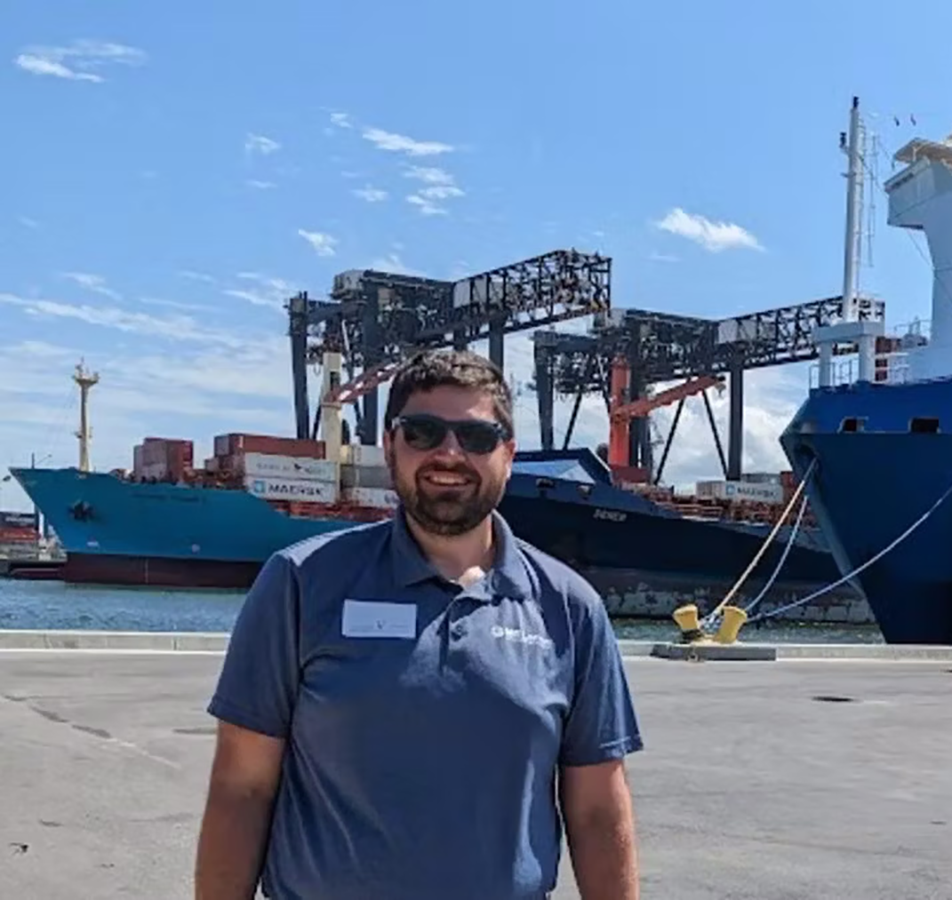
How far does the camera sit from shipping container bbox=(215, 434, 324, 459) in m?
47.6

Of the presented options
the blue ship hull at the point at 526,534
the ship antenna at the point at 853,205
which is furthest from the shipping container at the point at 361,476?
the ship antenna at the point at 853,205

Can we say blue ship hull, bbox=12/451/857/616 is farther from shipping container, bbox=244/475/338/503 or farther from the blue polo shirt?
the blue polo shirt

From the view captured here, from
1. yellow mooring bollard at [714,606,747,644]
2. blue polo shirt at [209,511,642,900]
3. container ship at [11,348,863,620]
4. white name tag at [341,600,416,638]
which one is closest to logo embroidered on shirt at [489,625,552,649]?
blue polo shirt at [209,511,642,900]

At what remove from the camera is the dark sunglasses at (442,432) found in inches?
78.7

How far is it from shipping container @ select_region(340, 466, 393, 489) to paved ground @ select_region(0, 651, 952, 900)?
38035 millimetres

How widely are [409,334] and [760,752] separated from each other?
148 ft

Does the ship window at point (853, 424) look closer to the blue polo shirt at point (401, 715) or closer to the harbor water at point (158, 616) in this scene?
the harbor water at point (158, 616)

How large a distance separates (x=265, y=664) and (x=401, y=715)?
0.75 feet

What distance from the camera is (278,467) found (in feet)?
152

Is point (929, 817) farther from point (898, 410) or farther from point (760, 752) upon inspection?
point (898, 410)

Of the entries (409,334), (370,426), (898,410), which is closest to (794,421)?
(898,410)

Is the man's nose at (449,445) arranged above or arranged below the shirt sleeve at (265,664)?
above

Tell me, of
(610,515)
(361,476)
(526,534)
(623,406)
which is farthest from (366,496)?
(610,515)

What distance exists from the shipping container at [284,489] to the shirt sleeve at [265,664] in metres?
43.3
